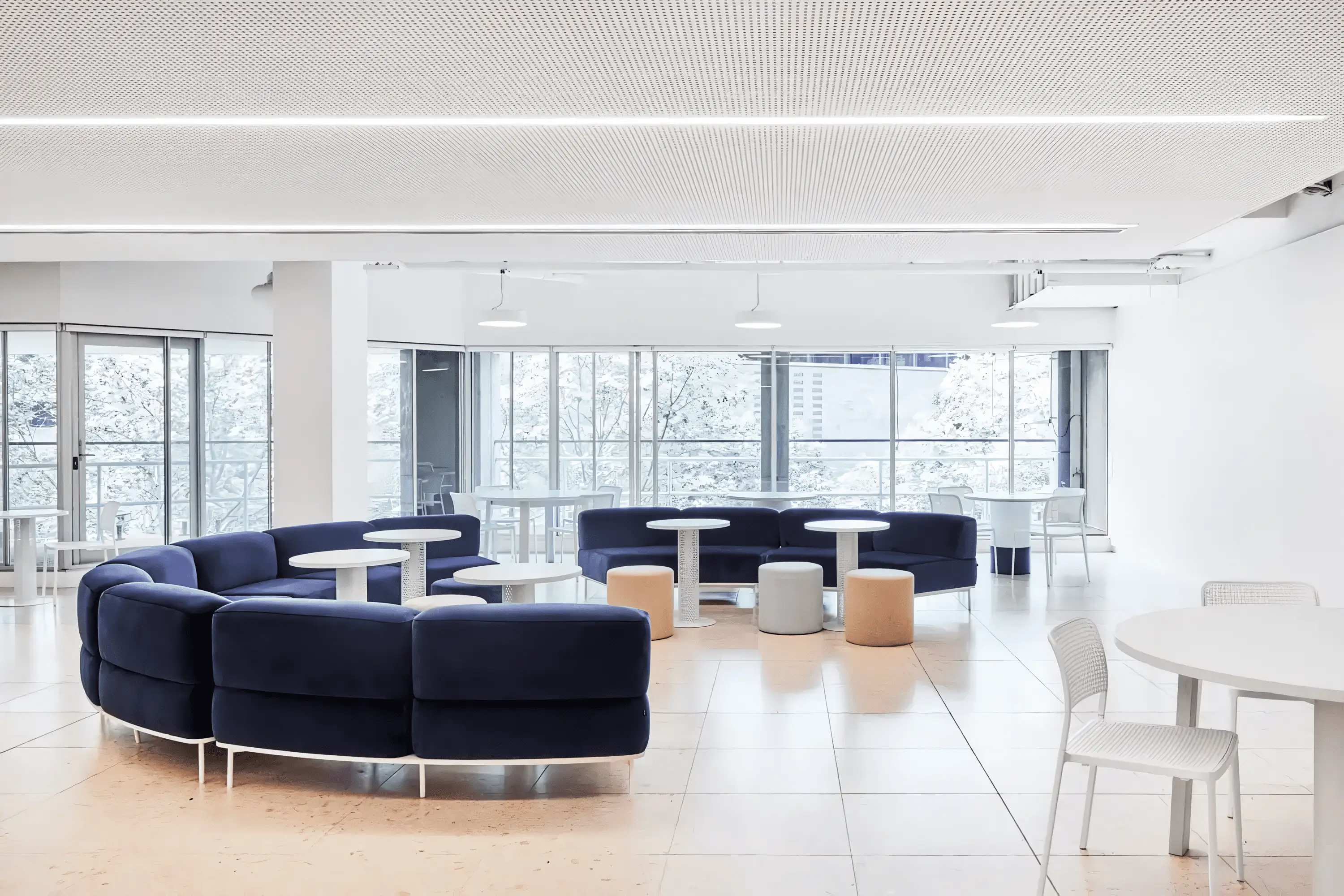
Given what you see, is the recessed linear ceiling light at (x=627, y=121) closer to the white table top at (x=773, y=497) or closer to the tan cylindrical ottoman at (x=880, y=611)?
the tan cylindrical ottoman at (x=880, y=611)

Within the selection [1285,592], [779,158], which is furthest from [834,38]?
[1285,592]

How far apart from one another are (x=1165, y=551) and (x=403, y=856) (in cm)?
884

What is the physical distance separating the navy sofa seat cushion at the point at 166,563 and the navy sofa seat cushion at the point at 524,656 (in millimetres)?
2301

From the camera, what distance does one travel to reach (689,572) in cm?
807

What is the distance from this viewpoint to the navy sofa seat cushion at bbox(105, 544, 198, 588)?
225 inches

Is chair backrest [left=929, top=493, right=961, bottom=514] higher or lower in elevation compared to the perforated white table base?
higher

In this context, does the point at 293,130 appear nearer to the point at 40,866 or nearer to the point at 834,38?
the point at 834,38

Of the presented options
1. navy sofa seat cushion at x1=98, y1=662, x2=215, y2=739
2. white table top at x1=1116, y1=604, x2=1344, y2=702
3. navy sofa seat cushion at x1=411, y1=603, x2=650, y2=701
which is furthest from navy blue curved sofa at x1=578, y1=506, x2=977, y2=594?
white table top at x1=1116, y1=604, x2=1344, y2=702

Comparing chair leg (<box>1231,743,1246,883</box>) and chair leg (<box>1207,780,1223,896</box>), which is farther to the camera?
chair leg (<box>1231,743,1246,883</box>)

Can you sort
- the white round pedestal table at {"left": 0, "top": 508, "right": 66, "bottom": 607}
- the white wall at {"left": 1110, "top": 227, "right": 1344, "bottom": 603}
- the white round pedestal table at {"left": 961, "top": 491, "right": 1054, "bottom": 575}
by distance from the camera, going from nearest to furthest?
the white wall at {"left": 1110, "top": 227, "right": 1344, "bottom": 603}, the white round pedestal table at {"left": 0, "top": 508, "right": 66, "bottom": 607}, the white round pedestal table at {"left": 961, "top": 491, "right": 1054, "bottom": 575}

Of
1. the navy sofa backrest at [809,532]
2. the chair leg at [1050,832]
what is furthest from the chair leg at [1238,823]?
the navy sofa backrest at [809,532]

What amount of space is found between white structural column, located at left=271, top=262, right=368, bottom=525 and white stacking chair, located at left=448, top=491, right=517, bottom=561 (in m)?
1.57

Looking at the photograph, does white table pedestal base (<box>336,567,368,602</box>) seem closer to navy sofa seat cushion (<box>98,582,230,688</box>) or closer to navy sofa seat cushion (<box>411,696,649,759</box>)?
navy sofa seat cushion (<box>98,582,230,688</box>)

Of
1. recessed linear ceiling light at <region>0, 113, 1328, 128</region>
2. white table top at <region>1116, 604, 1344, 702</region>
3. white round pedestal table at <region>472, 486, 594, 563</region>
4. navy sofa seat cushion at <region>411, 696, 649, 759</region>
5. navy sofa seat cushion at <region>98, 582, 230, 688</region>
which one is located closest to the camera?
white table top at <region>1116, 604, 1344, 702</region>
